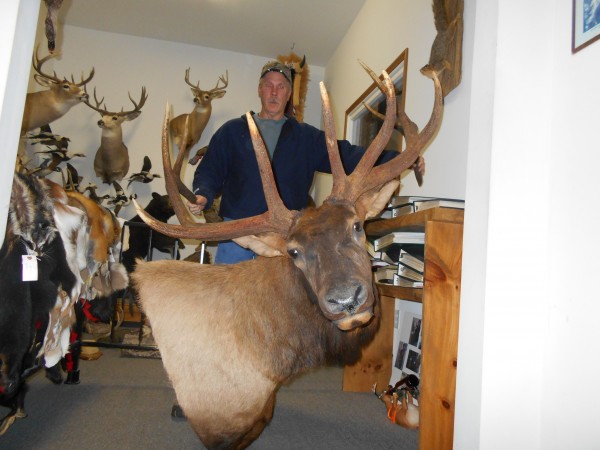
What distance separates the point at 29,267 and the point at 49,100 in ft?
17.0

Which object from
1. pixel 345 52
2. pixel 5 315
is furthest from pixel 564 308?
pixel 345 52

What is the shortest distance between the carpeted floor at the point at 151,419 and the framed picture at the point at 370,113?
2470 millimetres

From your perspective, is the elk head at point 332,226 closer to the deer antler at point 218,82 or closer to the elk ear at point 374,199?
the elk ear at point 374,199

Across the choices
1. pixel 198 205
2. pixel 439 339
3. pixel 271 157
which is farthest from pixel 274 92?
pixel 439 339

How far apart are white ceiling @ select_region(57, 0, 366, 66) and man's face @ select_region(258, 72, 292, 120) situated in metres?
3.50

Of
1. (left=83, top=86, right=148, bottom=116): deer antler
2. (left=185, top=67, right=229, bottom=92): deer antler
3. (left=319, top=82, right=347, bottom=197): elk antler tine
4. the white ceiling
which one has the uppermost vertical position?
the white ceiling

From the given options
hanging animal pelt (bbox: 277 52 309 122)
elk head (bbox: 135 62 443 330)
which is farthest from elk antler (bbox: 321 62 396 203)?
hanging animal pelt (bbox: 277 52 309 122)

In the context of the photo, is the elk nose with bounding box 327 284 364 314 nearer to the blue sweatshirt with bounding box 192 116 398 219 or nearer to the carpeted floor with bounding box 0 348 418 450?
the carpeted floor with bounding box 0 348 418 450

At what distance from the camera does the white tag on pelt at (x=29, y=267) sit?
202cm

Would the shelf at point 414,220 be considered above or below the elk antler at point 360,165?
below

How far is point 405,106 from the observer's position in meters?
3.86

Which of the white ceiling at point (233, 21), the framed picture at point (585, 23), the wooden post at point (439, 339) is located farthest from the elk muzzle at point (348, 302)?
the white ceiling at point (233, 21)

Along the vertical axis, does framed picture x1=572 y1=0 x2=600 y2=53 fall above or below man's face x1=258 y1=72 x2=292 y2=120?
below

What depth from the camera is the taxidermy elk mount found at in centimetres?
202
